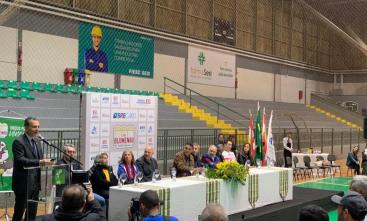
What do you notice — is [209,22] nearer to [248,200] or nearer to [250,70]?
[250,70]

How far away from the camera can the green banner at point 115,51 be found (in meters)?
15.5

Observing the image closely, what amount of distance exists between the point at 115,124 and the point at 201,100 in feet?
34.2

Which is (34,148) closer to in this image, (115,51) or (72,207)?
(72,207)

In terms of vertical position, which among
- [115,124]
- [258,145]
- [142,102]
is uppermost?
[142,102]

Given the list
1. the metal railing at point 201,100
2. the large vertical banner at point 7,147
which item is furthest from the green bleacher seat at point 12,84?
the metal railing at point 201,100

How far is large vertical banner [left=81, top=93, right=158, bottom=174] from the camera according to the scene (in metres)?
9.04

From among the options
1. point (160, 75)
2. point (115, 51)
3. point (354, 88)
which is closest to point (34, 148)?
point (115, 51)

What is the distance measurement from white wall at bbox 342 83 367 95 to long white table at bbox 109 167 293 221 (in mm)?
23427

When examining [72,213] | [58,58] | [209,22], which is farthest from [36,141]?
[209,22]

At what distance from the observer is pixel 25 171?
5.65m

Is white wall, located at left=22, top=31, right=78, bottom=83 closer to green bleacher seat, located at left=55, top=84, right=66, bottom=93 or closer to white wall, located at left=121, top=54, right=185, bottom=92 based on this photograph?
green bleacher seat, located at left=55, top=84, right=66, bottom=93

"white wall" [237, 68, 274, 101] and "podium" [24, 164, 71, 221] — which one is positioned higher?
"white wall" [237, 68, 274, 101]

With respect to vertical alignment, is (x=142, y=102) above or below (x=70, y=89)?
below

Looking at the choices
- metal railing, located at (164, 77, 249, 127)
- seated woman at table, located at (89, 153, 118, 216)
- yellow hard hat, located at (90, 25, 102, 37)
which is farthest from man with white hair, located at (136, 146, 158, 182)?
metal railing, located at (164, 77, 249, 127)
